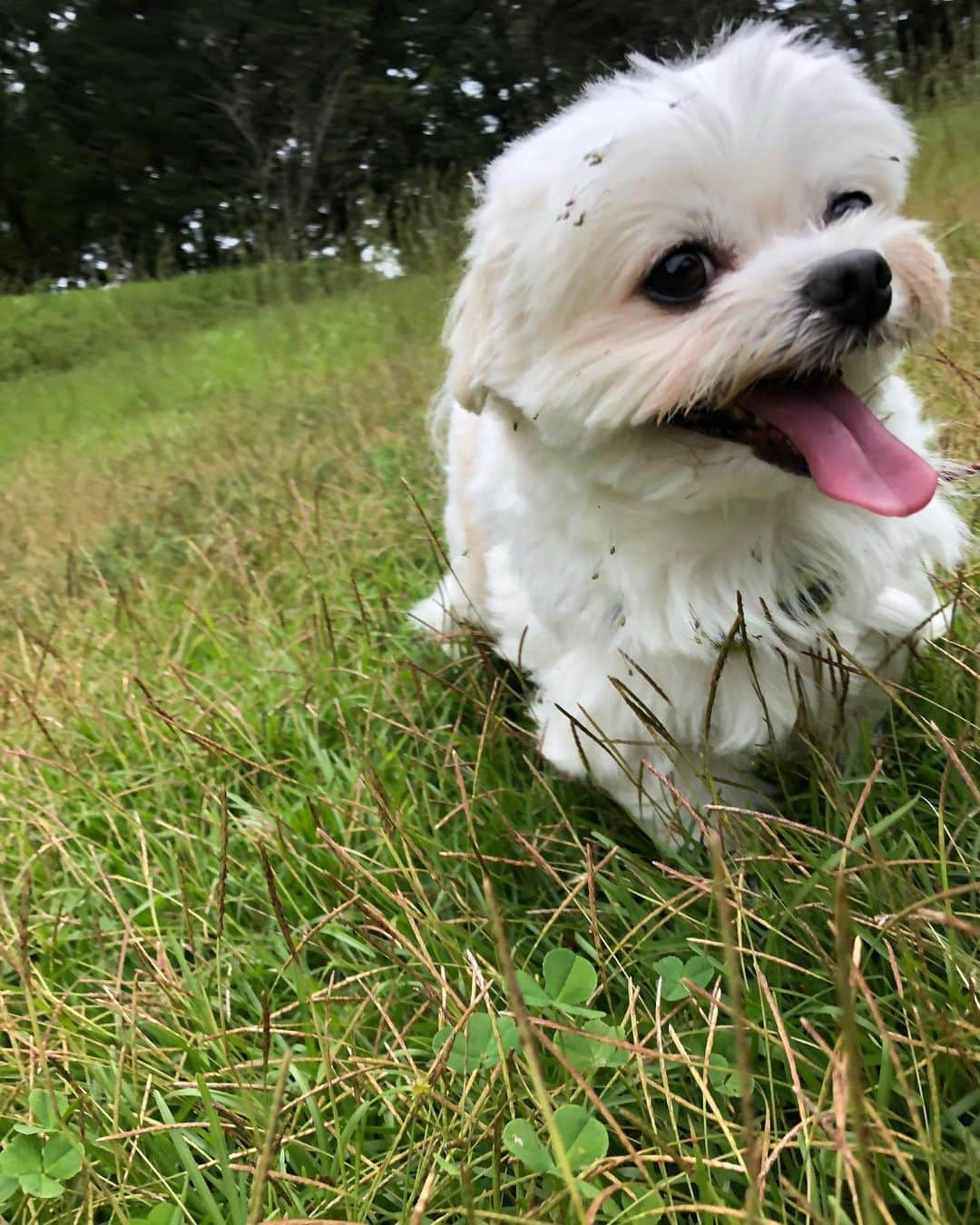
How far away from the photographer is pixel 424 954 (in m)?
1.17

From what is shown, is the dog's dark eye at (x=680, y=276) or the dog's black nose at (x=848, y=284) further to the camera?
the dog's dark eye at (x=680, y=276)

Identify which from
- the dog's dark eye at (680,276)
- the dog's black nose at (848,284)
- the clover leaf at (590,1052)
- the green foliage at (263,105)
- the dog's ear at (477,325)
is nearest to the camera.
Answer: the clover leaf at (590,1052)

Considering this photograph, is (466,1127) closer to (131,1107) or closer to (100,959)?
(131,1107)

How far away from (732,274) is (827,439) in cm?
27

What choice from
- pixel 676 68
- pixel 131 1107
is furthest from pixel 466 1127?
pixel 676 68

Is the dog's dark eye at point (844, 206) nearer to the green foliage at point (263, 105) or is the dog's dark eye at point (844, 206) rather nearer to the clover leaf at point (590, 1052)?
the clover leaf at point (590, 1052)

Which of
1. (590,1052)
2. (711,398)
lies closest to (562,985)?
(590,1052)

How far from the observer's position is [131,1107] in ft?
3.85

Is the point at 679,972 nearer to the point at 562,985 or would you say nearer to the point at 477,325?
the point at 562,985

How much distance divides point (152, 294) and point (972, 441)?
1099 centimetres

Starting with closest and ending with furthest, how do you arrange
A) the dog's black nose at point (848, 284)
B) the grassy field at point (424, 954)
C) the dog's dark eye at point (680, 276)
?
1. the grassy field at point (424, 954)
2. the dog's black nose at point (848, 284)
3. the dog's dark eye at point (680, 276)

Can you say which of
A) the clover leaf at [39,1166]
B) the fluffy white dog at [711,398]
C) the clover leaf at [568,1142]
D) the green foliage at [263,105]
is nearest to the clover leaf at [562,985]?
the clover leaf at [568,1142]

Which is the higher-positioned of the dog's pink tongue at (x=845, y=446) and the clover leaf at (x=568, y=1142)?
the dog's pink tongue at (x=845, y=446)

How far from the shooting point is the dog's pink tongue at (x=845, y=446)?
3.71ft
